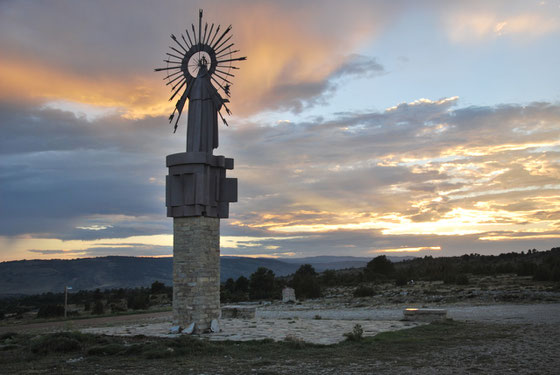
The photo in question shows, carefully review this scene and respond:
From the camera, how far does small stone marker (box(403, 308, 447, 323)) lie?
679 inches

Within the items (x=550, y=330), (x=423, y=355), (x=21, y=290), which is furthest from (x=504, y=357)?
(x=21, y=290)

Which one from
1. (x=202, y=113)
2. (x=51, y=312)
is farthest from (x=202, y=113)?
(x=51, y=312)

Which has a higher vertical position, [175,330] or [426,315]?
[426,315]

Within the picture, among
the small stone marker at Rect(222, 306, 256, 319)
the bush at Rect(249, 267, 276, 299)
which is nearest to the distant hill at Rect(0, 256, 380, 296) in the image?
the bush at Rect(249, 267, 276, 299)

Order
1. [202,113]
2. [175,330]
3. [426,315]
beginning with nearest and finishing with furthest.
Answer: [175,330], [202,113], [426,315]

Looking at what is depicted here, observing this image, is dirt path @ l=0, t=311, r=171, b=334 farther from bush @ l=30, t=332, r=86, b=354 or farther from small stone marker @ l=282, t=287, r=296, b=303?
small stone marker @ l=282, t=287, r=296, b=303

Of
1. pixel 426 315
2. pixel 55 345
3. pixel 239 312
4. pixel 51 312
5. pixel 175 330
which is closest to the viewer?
pixel 55 345

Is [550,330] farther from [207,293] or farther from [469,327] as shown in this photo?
[207,293]

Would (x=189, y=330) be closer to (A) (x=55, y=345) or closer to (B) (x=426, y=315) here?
(A) (x=55, y=345)

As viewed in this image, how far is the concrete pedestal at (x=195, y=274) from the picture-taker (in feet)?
52.5

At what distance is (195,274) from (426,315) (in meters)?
8.19

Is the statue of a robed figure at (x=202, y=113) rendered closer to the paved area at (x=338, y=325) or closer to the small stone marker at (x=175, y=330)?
the small stone marker at (x=175, y=330)

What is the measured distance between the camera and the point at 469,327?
15344 mm

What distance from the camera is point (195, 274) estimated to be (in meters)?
16.0
